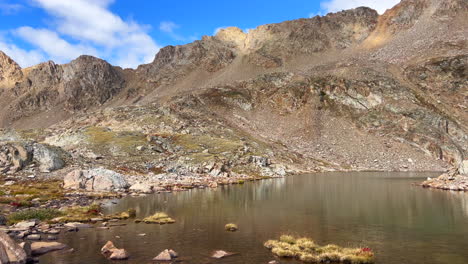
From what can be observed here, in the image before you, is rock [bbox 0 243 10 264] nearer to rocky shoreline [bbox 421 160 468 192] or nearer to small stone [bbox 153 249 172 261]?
small stone [bbox 153 249 172 261]

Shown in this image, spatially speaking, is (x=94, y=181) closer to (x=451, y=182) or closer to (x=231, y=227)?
(x=231, y=227)

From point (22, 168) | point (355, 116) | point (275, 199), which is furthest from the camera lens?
point (355, 116)

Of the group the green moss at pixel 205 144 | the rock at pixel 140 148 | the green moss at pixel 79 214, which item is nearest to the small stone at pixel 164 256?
the green moss at pixel 79 214

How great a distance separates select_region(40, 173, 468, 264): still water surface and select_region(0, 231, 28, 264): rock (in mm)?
1671

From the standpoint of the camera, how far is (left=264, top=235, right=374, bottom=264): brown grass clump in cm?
2189

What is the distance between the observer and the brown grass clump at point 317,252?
21.9 metres

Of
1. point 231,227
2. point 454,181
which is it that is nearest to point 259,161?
point 454,181

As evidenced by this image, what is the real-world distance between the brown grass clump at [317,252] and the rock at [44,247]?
15.2 m

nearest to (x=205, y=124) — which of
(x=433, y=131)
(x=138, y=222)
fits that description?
(x=433, y=131)

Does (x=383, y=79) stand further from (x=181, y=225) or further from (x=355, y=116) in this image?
(x=181, y=225)

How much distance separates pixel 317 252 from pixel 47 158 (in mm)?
70572

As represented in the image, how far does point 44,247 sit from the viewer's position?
24.2 m

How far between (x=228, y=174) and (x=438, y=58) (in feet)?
524

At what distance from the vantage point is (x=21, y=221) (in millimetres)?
33156
